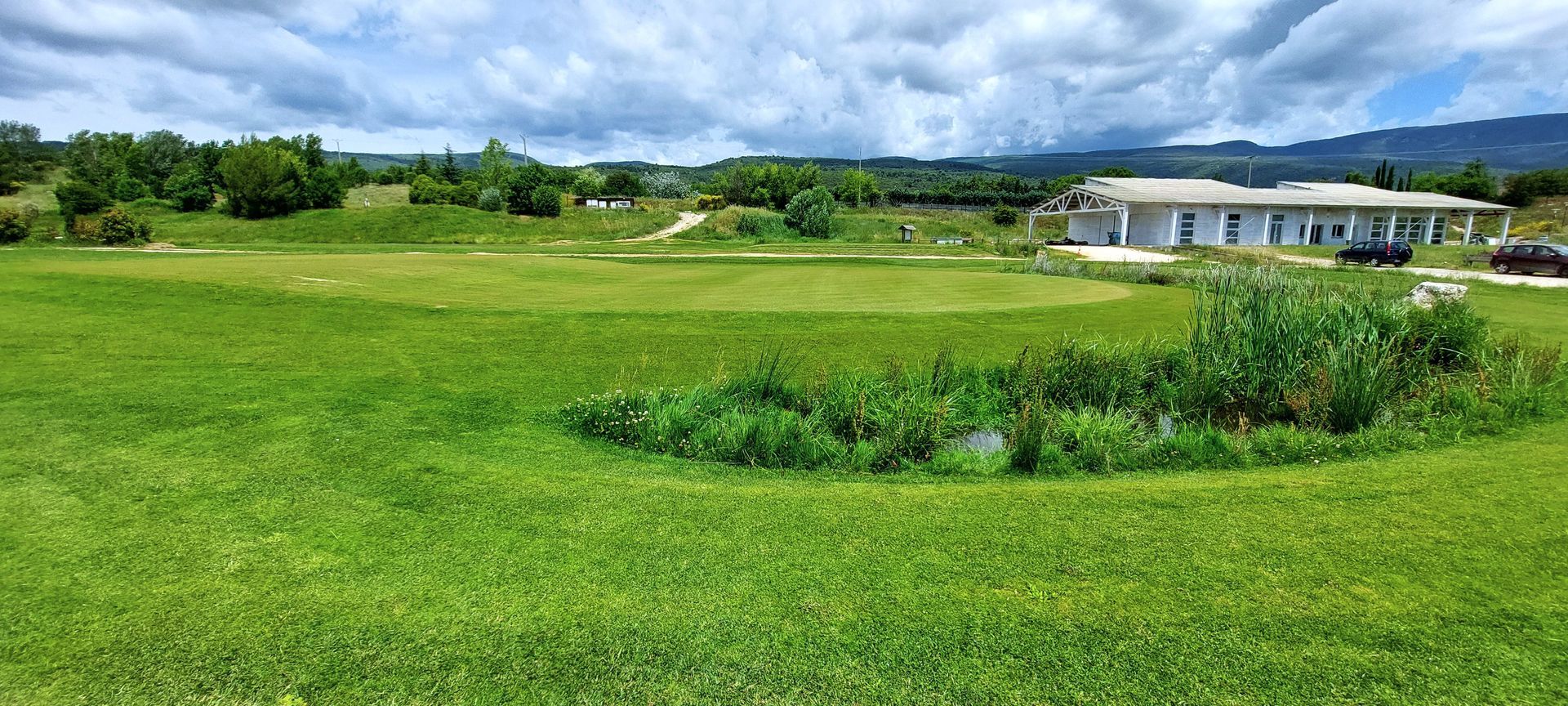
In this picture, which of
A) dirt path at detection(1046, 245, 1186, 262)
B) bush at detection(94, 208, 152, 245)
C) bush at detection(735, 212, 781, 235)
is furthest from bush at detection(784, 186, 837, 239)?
bush at detection(94, 208, 152, 245)

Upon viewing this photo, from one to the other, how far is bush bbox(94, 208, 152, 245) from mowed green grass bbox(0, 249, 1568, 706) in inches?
1559

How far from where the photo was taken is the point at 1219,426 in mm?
8727

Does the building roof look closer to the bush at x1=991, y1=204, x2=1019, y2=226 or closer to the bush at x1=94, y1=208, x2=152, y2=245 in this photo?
the bush at x1=991, y1=204, x2=1019, y2=226

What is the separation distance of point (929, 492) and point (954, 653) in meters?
2.58

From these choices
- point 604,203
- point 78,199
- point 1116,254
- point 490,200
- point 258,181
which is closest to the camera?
point 1116,254

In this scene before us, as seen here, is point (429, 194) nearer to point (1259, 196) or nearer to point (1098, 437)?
point (1259, 196)

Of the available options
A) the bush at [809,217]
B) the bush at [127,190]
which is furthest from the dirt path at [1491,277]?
the bush at [127,190]

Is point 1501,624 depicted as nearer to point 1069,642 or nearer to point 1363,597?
point 1363,597

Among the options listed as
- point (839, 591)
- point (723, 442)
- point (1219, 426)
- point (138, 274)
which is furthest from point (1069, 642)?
point (138, 274)

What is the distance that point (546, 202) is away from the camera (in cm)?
6131

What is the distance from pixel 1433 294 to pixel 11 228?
51978mm

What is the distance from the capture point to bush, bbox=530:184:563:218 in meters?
61.3

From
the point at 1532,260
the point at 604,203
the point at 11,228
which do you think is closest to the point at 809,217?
the point at 604,203

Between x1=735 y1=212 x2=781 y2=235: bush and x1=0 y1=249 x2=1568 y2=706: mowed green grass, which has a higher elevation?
x1=735 y1=212 x2=781 y2=235: bush
